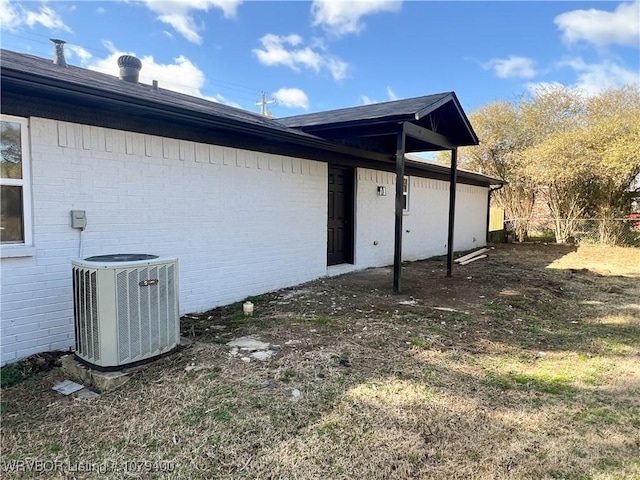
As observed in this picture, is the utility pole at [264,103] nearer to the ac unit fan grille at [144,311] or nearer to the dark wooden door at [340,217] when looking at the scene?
the dark wooden door at [340,217]

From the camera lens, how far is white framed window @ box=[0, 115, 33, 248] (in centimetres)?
347

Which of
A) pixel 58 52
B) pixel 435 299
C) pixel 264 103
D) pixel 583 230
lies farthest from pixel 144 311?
pixel 264 103

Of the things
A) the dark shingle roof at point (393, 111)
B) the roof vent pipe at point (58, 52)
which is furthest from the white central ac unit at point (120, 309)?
the dark shingle roof at point (393, 111)

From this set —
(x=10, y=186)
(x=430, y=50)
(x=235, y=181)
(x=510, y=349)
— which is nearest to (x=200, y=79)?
(x=430, y=50)

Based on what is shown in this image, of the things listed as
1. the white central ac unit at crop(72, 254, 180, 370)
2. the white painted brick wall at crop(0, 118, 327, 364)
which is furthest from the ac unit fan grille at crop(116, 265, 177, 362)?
the white painted brick wall at crop(0, 118, 327, 364)

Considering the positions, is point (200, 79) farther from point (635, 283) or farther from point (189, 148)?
point (635, 283)

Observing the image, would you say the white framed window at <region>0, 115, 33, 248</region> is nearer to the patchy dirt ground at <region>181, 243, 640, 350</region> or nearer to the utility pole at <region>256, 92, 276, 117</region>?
the patchy dirt ground at <region>181, 243, 640, 350</region>

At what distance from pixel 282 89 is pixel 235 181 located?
77.4 ft

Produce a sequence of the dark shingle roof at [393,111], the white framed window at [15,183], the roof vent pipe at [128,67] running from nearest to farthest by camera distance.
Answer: the white framed window at [15,183] → the dark shingle roof at [393,111] → the roof vent pipe at [128,67]

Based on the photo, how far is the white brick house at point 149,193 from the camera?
3557mm

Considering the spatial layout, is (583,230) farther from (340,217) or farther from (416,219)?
(340,217)

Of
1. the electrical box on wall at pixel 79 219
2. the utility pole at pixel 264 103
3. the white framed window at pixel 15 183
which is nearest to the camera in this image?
the white framed window at pixel 15 183

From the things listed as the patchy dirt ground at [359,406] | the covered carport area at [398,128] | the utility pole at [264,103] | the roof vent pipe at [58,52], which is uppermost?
the utility pole at [264,103]

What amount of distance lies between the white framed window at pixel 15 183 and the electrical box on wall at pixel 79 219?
1.18 ft
